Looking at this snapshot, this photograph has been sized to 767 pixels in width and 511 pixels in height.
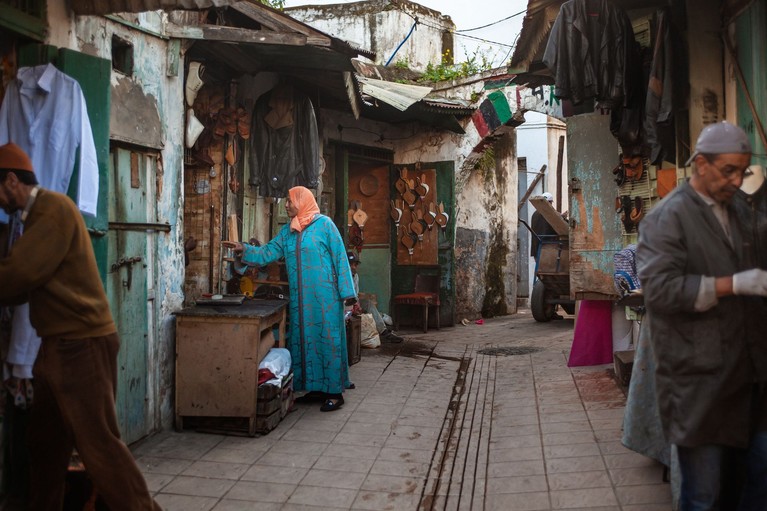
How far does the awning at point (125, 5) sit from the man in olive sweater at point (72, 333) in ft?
5.22

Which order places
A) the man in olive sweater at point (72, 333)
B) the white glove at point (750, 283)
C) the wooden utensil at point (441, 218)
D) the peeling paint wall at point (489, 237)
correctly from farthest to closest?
the peeling paint wall at point (489, 237) → the wooden utensil at point (441, 218) → the man in olive sweater at point (72, 333) → the white glove at point (750, 283)

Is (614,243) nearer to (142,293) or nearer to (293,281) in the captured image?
(293,281)

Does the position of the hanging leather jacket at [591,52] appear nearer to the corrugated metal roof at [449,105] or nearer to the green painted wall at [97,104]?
the green painted wall at [97,104]

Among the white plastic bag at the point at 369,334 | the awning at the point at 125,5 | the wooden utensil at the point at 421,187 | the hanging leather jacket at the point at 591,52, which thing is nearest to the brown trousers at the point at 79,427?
the awning at the point at 125,5

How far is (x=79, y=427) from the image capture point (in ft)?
10.5

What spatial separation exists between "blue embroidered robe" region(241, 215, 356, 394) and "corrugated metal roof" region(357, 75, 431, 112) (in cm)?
346

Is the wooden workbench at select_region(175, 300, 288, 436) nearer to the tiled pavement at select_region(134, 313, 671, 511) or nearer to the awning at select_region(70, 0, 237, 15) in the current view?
the tiled pavement at select_region(134, 313, 671, 511)

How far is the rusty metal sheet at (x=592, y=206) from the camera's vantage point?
304 inches

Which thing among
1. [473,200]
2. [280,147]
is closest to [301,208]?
[280,147]

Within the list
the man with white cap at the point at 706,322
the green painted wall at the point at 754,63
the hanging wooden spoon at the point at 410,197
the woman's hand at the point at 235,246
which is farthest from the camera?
the hanging wooden spoon at the point at 410,197

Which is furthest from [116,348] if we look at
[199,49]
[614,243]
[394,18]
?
[394,18]

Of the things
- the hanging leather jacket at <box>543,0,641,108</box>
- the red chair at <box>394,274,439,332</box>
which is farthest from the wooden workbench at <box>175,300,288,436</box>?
the red chair at <box>394,274,439,332</box>

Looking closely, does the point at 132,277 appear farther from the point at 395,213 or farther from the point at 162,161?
the point at 395,213

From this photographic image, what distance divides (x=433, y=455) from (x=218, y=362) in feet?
5.99
